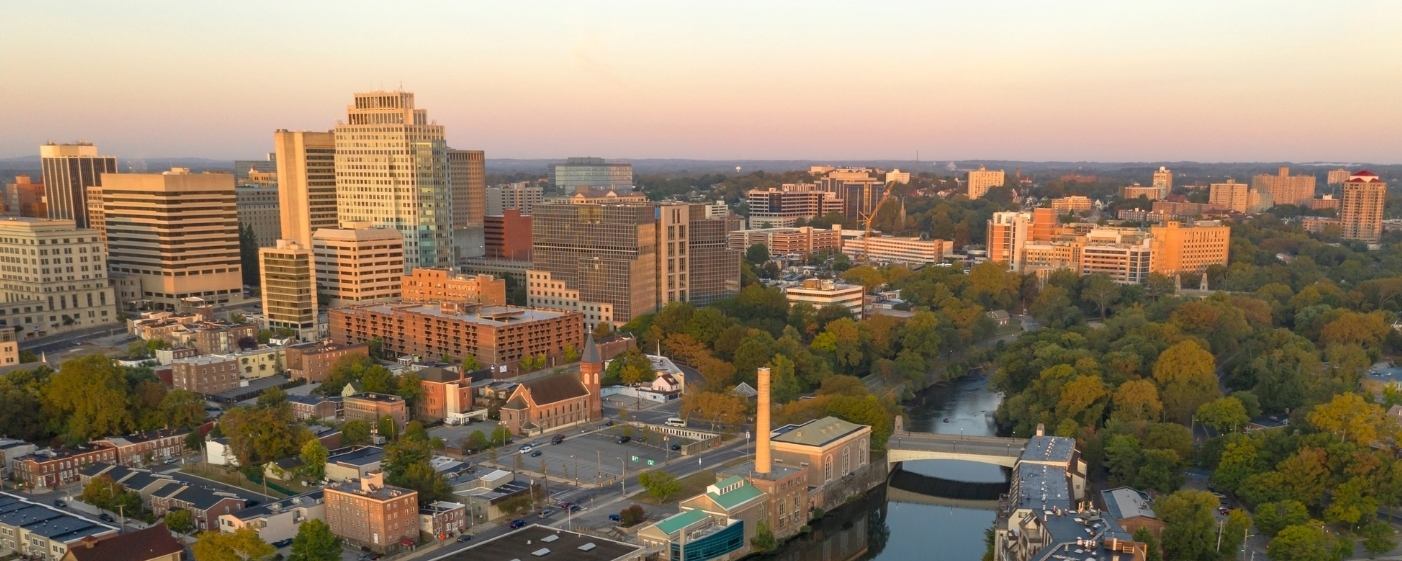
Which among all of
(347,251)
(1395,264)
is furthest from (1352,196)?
(347,251)

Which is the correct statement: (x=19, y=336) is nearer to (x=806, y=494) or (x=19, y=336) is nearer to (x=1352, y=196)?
(x=806, y=494)

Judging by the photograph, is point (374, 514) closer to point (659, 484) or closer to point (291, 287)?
point (659, 484)

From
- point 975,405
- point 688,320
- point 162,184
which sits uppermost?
point 162,184

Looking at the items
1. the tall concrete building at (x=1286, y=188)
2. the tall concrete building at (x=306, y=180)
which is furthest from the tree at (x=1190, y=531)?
the tall concrete building at (x=1286, y=188)

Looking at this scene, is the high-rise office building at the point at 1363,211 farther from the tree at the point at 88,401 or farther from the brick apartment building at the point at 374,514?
the tree at the point at 88,401

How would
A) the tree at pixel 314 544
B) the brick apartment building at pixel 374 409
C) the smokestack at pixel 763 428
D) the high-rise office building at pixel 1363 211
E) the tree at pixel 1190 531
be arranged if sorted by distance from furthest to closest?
the high-rise office building at pixel 1363 211, the brick apartment building at pixel 374 409, the smokestack at pixel 763 428, the tree at pixel 1190 531, the tree at pixel 314 544

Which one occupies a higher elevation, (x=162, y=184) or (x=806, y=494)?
(x=162, y=184)

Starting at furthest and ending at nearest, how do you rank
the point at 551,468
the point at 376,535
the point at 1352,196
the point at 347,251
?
the point at 1352,196
the point at 347,251
the point at 551,468
the point at 376,535
